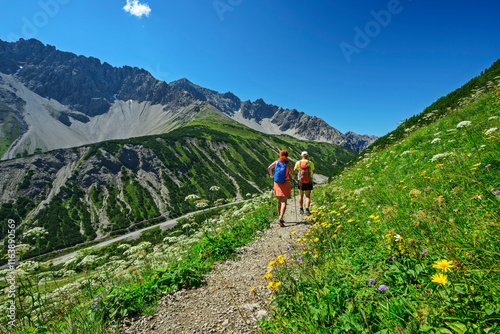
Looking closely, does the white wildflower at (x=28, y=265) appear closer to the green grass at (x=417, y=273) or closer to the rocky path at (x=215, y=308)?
the rocky path at (x=215, y=308)

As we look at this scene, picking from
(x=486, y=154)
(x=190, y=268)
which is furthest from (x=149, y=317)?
(x=486, y=154)

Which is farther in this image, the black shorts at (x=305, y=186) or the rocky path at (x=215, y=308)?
the black shorts at (x=305, y=186)

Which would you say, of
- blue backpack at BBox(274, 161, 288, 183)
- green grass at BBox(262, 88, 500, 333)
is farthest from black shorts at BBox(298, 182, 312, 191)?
green grass at BBox(262, 88, 500, 333)

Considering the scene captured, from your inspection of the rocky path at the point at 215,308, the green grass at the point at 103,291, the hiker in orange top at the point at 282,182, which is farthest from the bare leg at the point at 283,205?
the rocky path at the point at 215,308

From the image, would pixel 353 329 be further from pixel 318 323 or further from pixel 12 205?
pixel 12 205

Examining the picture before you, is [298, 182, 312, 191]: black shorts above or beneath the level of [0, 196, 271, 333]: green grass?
above

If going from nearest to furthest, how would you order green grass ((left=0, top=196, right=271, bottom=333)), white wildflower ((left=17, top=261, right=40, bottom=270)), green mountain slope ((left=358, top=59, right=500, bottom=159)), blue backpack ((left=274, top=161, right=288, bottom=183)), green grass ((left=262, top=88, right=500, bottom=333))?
1. green grass ((left=262, top=88, right=500, bottom=333))
2. green grass ((left=0, top=196, right=271, bottom=333))
3. white wildflower ((left=17, top=261, right=40, bottom=270))
4. blue backpack ((left=274, top=161, right=288, bottom=183))
5. green mountain slope ((left=358, top=59, right=500, bottom=159))

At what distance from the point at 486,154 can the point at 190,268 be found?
741cm

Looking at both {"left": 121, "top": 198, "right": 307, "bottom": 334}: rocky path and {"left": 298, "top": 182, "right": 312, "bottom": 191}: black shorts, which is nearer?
{"left": 121, "top": 198, "right": 307, "bottom": 334}: rocky path

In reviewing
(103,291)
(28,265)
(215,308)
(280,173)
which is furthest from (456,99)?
(28,265)

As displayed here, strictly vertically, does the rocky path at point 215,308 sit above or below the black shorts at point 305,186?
below

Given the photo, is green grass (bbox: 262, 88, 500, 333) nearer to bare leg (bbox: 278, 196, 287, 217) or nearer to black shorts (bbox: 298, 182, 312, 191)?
bare leg (bbox: 278, 196, 287, 217)

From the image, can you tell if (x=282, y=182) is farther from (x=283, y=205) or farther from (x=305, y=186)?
(x=305, y=186)

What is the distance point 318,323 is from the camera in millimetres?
2846
